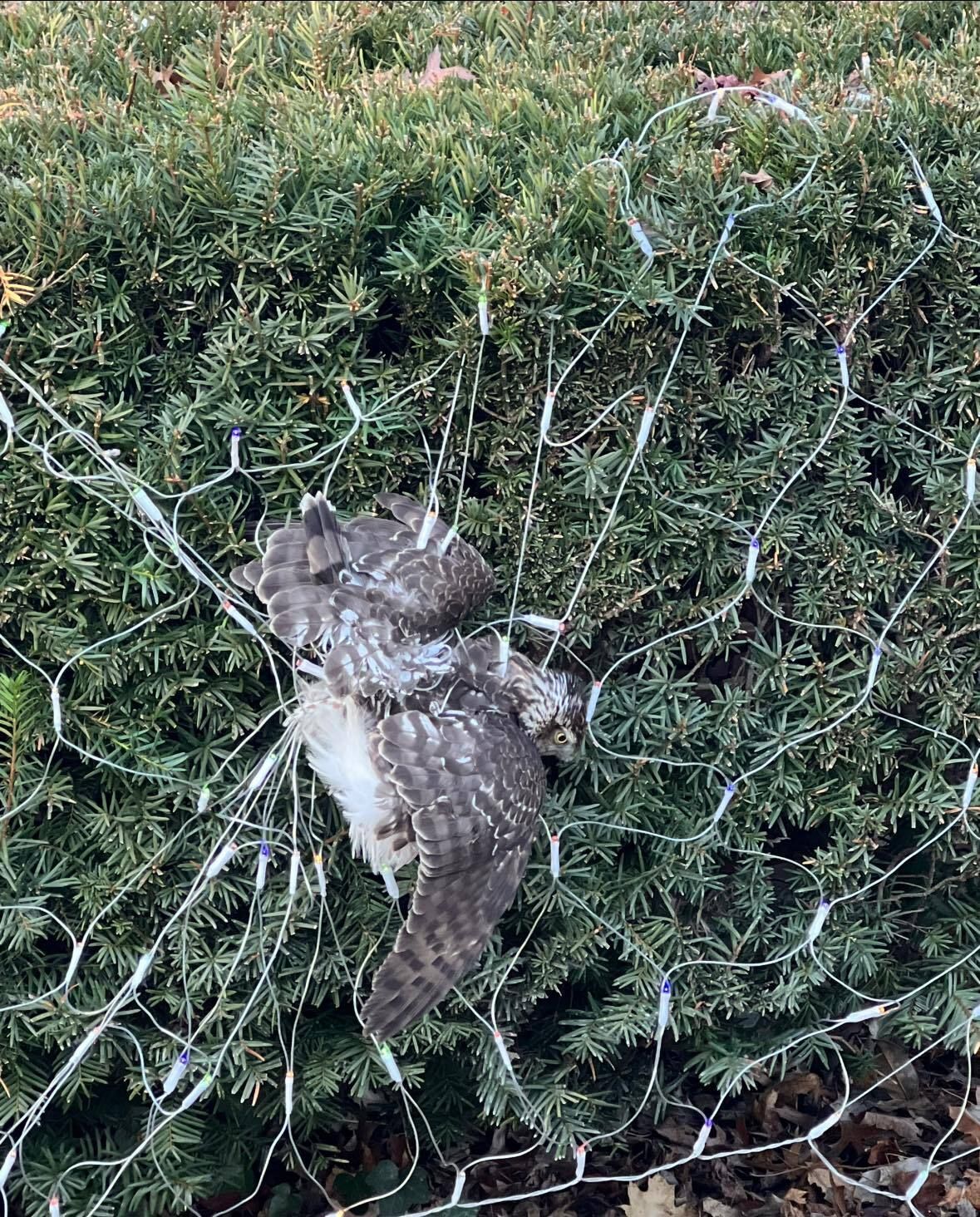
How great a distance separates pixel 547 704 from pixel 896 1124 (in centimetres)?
142

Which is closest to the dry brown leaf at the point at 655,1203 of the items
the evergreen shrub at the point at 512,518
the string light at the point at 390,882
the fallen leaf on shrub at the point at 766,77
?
the evergreen shrub at the point at 512,518

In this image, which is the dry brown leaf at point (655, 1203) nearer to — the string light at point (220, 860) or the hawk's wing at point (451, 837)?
the hawk's wing at point (451, 837)

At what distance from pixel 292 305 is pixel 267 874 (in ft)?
3.46

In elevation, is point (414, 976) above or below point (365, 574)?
below

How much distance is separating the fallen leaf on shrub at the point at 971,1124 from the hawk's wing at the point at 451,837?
1.33m

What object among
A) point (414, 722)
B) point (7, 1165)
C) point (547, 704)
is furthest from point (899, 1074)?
point (7, 1165)

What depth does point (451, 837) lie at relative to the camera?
6.40 feet

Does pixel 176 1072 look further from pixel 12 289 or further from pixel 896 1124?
pixel 896 1124

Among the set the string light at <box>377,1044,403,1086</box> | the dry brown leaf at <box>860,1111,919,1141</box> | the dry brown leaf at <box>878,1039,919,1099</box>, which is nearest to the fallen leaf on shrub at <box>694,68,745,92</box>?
the string light at <box>377,1044,403,1086</box>

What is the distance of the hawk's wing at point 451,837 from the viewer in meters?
1.95

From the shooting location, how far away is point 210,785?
6.97 feet

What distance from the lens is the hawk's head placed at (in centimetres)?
209

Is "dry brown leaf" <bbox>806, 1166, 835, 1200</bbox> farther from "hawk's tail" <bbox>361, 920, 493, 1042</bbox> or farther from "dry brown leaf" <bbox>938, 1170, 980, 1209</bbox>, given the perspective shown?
"hawk's tail" <bbox>361, 920, 493, 1042</bbox>

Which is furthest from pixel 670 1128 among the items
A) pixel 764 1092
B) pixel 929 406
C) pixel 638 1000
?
pixel 929 406
